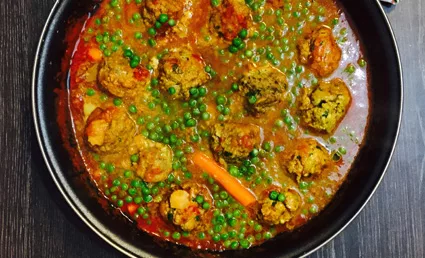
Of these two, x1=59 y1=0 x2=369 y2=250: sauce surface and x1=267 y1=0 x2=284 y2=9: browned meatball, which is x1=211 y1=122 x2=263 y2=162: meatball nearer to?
x1=59 y1=0 x2=369 y2=250: sauce surface

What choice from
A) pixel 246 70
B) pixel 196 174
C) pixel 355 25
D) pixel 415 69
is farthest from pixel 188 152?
pixel 415 69

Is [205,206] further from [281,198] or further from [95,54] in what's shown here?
[95,54]

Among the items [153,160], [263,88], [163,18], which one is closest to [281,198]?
[263,88]

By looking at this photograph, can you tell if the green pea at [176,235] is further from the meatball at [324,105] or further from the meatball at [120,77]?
the meatball at [324,105]

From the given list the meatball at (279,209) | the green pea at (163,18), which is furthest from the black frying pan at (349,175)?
the green pea at (163,18)

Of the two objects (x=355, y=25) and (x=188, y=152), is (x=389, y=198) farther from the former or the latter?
(x=188, y=152)

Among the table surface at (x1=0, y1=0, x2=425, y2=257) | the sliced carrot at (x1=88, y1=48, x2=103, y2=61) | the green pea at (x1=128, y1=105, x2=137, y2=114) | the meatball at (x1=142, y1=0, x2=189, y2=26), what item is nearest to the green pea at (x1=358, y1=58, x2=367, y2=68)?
the table surface at (x1=0, y1=0, x2=425, y2=257)
